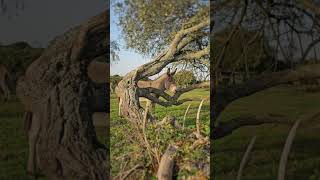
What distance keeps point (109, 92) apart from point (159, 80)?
60cm

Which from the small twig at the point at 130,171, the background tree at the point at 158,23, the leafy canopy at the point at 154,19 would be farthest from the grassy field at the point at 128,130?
the leafy canopy at the point at 154,19

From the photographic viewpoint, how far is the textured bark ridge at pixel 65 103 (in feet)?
24.7

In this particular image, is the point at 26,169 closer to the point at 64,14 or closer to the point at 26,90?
the point at 26,90

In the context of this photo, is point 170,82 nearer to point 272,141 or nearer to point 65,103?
point 65,103

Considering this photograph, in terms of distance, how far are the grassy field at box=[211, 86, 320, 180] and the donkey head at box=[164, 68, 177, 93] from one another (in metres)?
0.67

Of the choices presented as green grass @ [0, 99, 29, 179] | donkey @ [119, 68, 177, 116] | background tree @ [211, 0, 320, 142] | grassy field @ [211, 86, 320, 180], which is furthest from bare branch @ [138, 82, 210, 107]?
green grass @ [0, 99, 29, 179]

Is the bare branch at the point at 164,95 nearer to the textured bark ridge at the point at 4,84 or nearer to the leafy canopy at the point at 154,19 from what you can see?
the leafy canopy at the point at 154,19

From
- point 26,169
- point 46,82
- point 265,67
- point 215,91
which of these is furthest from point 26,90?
point 265,67

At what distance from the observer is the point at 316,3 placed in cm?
706

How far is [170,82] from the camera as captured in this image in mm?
7590

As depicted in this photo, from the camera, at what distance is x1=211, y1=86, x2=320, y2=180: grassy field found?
722 centimetres

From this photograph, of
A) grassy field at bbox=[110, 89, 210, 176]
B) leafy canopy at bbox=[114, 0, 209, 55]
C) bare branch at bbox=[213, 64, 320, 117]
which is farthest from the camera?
grassy field at bbox=[110, 89, 210, 176]

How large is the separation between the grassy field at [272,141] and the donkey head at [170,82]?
671 mm

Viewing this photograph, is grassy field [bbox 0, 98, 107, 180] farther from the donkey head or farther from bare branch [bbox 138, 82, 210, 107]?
the donkey head
